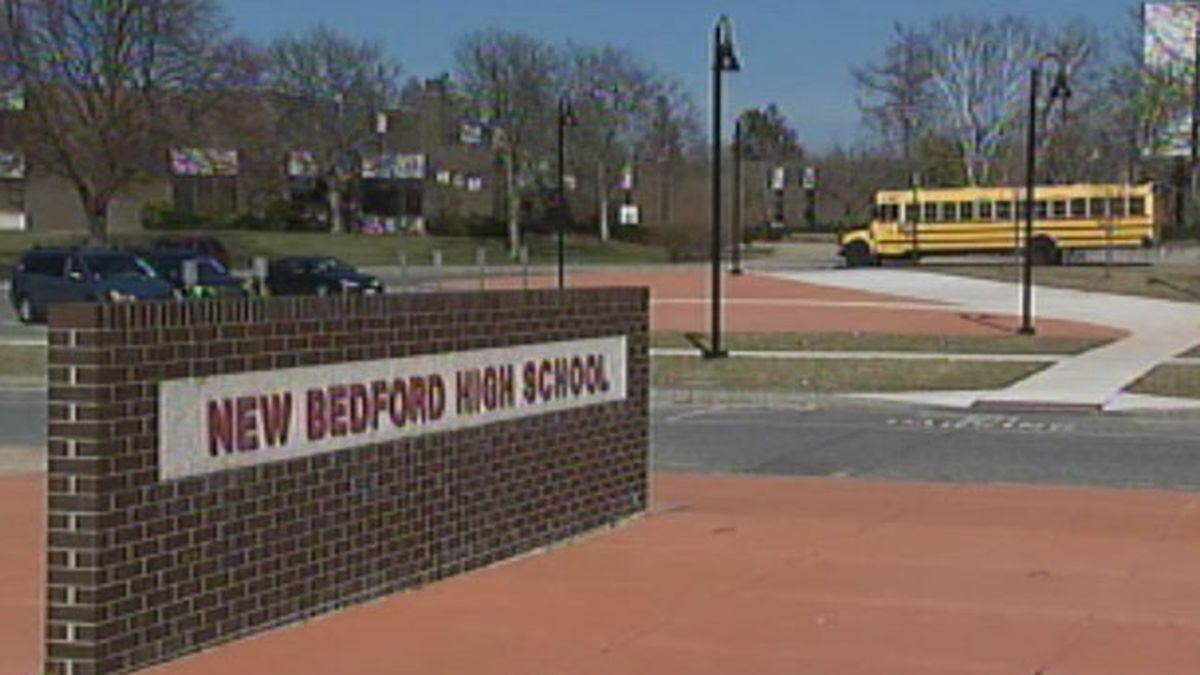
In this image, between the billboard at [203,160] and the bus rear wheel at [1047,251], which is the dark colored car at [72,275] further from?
the bus rear wheel at [1047,251]

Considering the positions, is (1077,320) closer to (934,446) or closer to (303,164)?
(934,446)

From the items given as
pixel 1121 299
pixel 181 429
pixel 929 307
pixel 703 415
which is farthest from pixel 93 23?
pixel 181 429

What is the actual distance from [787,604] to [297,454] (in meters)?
2.30

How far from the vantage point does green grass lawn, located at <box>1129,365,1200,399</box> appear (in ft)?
62.7

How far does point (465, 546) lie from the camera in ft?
25.5

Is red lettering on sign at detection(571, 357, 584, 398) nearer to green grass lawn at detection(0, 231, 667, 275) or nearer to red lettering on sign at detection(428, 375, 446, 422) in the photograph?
red lettering on sign at detection(428, 375, 446, 422)

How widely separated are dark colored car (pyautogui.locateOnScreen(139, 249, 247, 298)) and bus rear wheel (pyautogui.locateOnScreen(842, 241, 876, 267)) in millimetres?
31918

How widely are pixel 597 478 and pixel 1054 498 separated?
3723mm

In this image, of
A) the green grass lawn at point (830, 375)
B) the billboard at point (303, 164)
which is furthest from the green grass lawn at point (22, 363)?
the billboard at point (303, 164)

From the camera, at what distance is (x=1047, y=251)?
5734 centimetres

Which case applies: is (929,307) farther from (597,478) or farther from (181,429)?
(181,429)

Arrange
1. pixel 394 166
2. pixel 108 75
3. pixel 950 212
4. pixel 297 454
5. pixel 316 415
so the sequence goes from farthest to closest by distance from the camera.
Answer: pixel 394 166 < pixel 950 212 < pixel 108 75 < pixel 316 415 < pixel 297 454

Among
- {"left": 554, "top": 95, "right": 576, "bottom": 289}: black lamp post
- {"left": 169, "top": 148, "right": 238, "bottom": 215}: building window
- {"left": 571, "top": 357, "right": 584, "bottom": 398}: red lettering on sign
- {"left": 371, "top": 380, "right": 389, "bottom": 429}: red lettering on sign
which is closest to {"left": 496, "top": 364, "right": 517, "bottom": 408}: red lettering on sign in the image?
{"left": 571, "top": 357, "right": 584, "bottom": 398}: red lettering on sign

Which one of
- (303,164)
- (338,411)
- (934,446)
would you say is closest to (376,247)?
(303,164)
